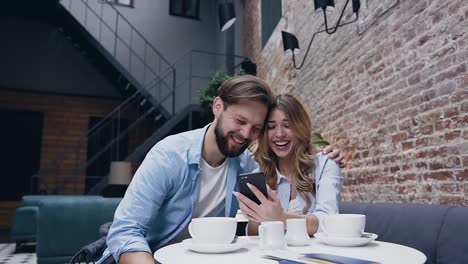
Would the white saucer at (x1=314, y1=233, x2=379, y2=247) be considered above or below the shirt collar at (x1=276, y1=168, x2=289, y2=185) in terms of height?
below

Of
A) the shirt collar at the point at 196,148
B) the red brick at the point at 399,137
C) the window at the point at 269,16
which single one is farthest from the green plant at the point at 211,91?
the shirt collar at the point at 196,148

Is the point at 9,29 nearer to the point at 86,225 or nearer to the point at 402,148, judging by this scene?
the point at 86,225

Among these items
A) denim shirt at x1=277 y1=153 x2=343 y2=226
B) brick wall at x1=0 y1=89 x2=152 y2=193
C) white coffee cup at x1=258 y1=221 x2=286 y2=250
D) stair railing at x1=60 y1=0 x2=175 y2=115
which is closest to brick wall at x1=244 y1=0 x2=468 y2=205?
denim shirt at x1=277 y1=153 x2=343 y2=226

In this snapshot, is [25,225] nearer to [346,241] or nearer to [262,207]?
[262,207]

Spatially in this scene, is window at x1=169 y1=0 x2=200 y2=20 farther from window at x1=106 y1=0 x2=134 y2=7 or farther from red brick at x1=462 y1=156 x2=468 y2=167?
red brick at x1=462 y1=156 x2=468 y2=167

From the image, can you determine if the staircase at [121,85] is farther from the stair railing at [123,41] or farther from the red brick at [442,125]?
the red brick at [442,125]

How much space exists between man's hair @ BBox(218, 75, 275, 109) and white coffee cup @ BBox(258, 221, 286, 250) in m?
0.52

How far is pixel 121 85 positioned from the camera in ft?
26.8

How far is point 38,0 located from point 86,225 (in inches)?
210

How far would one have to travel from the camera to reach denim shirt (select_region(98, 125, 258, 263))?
1.30m

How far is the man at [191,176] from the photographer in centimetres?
134

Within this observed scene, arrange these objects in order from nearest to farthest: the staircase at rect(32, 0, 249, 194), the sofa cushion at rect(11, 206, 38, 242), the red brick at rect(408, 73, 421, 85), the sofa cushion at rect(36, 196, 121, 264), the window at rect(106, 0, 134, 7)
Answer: the red brick at rect(408, 73, 421, 85)
the sofa cushion at rect(36, 196, 121, 264)
the sofa cushion at rect(11, 206, 38, 242)
the staircase at rect(32, 0, 249, 194)
the window at rect(106, 0, 134, 7)

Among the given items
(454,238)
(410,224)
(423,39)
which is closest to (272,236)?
(454,238)

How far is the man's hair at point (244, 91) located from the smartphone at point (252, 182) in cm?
34
